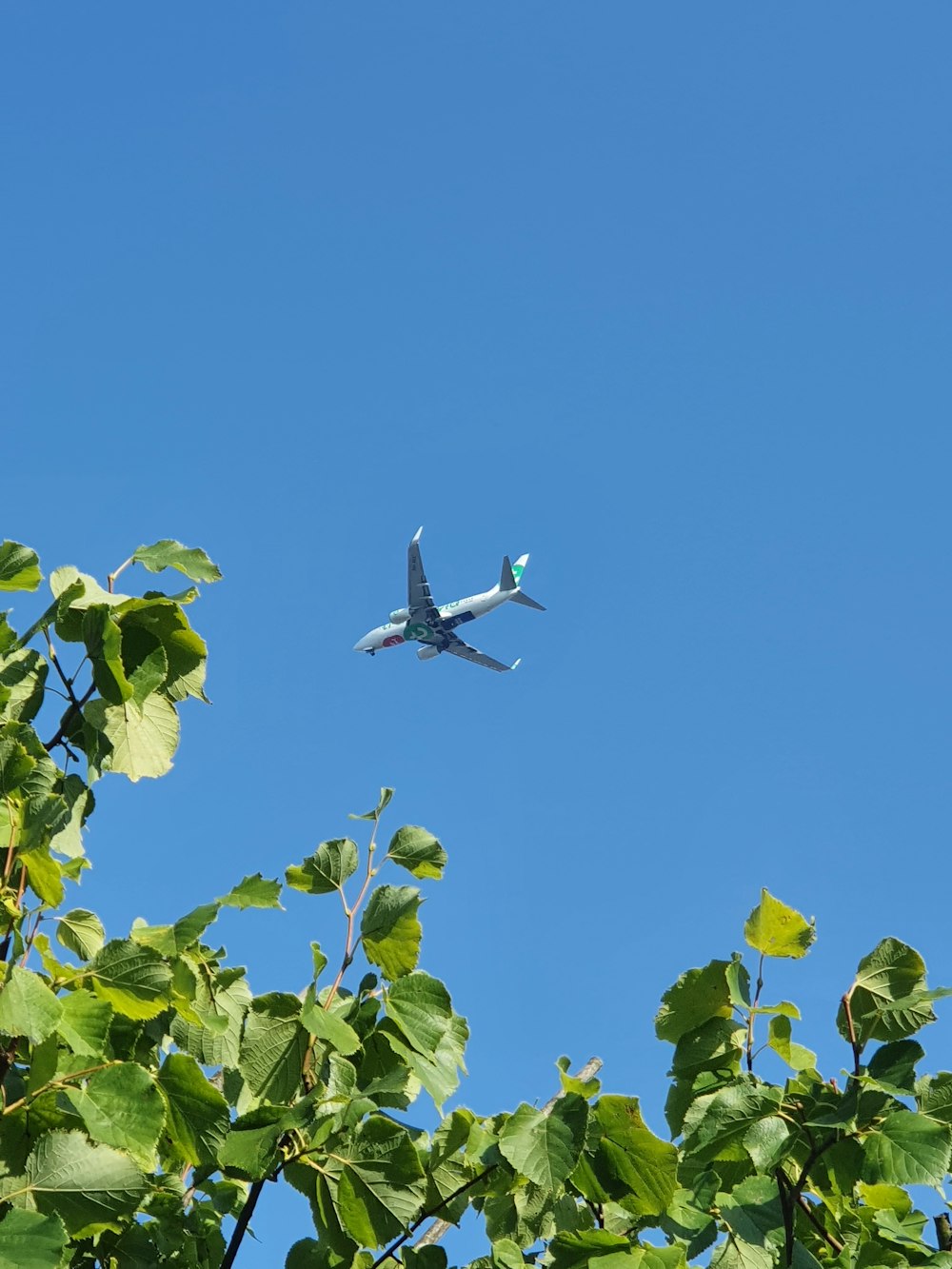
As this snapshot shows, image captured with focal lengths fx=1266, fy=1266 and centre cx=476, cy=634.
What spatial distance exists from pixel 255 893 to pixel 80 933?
0.55 m

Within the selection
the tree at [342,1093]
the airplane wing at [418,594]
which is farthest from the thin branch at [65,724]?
the airplane wing at [418,594]

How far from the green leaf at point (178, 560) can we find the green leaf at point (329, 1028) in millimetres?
1380

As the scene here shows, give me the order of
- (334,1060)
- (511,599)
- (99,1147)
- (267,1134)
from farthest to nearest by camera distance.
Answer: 1. (511,599)
2. (334,1060)
3. (267,1134)
4. (99,1147)

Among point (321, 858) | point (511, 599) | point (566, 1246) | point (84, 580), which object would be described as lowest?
point (566, 1246)

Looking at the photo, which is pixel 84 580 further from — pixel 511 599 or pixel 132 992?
pixel 511 599

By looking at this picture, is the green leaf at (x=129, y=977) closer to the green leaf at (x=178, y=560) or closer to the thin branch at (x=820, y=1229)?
the green leaf at (x=178, y=560)

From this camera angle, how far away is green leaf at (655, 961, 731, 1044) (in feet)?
12.1

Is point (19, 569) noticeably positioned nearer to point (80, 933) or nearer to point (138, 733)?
point (138, 733)

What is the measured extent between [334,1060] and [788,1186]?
1.32m

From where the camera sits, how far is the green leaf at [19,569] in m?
3.94

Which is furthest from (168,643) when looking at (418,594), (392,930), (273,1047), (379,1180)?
(418,594)

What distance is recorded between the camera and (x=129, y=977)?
3.33 metres

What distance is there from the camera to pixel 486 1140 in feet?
12.3

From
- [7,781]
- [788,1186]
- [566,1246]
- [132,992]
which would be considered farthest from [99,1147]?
[788,1186]
